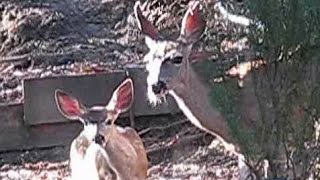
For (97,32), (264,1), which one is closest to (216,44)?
(264,1)

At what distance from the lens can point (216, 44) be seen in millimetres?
6789

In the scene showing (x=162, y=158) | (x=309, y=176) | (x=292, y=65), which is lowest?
(x=162, y=158)

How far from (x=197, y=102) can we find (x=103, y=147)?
1390mm

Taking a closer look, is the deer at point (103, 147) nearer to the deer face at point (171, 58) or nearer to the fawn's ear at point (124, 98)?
the fawn's ear at point (124, 98)

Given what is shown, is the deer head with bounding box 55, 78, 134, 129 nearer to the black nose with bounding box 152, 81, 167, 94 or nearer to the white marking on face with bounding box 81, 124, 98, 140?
the white marking on face with bounding box 81, 124, 98, 140

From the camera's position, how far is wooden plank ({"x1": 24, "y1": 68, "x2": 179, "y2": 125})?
35.4 ft

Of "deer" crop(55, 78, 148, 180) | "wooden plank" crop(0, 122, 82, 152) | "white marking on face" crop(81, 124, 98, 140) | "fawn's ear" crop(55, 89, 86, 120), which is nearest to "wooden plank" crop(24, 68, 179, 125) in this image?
"wooden plank" crop(0, 122, 82, 152)

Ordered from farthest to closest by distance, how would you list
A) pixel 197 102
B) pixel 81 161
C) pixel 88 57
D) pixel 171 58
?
pixel 88 57 → pixel 197 102 → pixel 171 58 → pixel 81 161

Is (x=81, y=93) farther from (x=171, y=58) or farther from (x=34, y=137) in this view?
(x=171, y=58)

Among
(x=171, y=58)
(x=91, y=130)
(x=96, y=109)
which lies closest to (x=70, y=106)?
(x=96, y=109)

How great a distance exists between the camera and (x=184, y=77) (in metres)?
8.92

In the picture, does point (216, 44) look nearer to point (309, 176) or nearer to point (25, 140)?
point (309, 176)

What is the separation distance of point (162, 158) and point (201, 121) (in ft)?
4.38

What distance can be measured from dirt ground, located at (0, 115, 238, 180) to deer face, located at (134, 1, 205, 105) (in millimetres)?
1264
